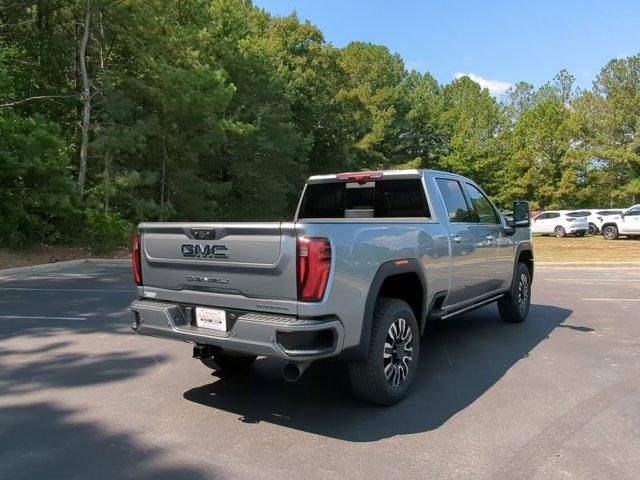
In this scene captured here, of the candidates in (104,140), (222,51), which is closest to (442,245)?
(104,140)

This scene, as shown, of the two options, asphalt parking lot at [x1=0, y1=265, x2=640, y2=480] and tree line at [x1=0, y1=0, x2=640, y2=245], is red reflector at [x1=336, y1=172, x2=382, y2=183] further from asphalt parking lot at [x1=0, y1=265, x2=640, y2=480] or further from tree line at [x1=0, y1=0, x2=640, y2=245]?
tree line at [x1=0, y1=0, x2=640, y2=245]

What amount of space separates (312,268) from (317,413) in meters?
1.34

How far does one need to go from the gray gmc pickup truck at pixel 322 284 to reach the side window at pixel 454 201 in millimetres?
27

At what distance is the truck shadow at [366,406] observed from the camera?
4156 mm

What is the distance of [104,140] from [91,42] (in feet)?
15.2

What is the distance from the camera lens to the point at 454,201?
6.02 metres

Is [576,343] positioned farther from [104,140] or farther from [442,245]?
[104,140]

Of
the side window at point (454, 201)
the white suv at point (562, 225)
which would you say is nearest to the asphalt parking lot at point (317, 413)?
the side window at point (454, 201)

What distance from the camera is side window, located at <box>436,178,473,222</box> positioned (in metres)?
5.82

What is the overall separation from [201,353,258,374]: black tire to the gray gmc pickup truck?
0.01 m

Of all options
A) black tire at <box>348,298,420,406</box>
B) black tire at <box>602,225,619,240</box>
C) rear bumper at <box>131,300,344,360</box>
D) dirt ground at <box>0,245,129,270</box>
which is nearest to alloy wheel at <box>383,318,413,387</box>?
black tire at <box>348,298,420,406</box>

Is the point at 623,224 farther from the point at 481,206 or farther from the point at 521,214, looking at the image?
the point at 481,206

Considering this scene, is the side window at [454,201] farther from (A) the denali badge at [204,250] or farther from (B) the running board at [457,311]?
(A) the denali badge at [204,250]

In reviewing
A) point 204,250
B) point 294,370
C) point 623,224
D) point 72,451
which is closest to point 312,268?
point 294,370
